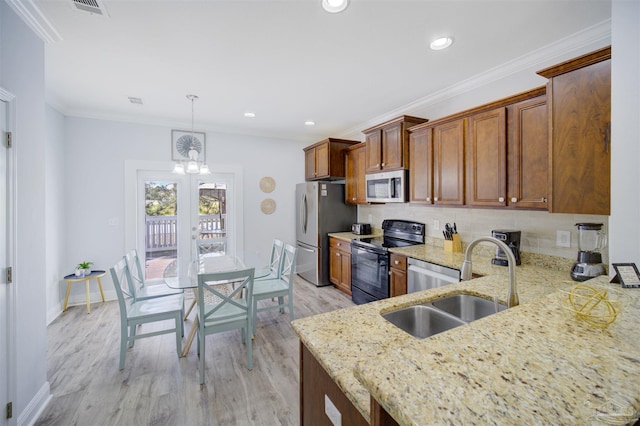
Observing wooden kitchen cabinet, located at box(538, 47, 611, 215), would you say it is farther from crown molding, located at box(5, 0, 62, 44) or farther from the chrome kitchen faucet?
crown molding, located at box(5, 0, 62, 44)

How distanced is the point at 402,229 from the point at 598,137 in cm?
225

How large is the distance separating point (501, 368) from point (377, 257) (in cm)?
267

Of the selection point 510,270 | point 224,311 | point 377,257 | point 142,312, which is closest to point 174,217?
point 142,312

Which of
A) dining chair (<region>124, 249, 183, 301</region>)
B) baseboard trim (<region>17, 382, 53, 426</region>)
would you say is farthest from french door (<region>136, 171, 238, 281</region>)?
baseboard trim (<region>17, 382, 53, 426</region>)

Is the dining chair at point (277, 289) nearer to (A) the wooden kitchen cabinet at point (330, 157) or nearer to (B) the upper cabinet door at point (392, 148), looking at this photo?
(B) the upper cabinet door at point (392, 148)

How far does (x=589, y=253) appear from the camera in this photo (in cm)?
184

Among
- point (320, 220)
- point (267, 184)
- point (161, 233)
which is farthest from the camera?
point (267, 184)

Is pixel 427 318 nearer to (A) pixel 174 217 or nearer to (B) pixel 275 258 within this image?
(B) pixel 275 258

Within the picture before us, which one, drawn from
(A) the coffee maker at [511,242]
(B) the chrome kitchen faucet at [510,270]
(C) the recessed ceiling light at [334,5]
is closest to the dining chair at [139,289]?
(B) the chrome kitchen faucet at [510,270]

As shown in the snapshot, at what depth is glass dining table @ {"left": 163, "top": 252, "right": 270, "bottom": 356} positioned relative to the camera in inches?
100

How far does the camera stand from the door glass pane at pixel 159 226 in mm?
4242

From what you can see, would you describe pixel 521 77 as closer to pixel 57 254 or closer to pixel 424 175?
pixel 424 175

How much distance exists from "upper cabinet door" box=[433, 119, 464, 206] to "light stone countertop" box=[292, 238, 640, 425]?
67.0 inches

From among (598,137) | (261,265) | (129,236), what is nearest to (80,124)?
(129,236)
